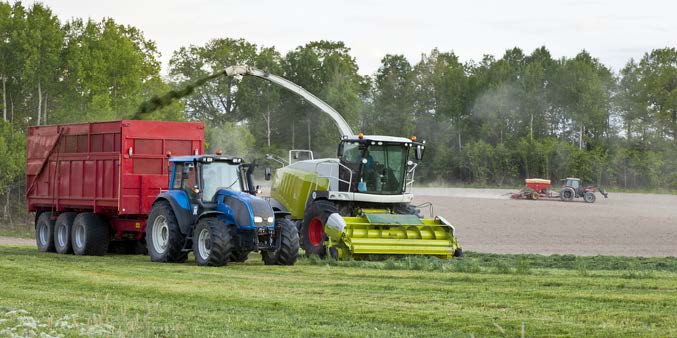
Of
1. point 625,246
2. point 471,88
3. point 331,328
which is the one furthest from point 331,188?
point 471,88

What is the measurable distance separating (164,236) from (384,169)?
5886 mm

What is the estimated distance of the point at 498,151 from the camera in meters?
77.9

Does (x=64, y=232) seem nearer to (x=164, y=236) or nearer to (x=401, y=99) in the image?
(x=164, y=236)

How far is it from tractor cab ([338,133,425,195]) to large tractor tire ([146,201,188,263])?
4.71 metres

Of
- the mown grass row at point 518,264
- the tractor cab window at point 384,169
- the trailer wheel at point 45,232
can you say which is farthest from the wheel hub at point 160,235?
the trailer wheel at point 45,232

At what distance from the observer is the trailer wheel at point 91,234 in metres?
25.1

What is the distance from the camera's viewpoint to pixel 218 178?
22.4 m

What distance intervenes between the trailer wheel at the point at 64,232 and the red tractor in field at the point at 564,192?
34.7 metres

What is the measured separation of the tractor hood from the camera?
21109 mm

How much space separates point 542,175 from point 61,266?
188 feet

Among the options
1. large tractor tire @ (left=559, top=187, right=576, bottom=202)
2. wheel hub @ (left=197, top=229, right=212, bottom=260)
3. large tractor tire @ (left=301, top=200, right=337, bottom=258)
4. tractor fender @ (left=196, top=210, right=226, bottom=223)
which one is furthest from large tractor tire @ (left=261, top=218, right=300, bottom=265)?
large tractor tire @ (left=559, top=187, right=576, bottom=202)

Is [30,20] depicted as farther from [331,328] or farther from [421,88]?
[331,328]

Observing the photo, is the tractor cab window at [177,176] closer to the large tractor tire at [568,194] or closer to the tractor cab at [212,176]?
the tractor cab at [212,176]

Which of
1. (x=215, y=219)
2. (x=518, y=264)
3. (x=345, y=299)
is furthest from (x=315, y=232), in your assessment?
(x=345, y=299)
